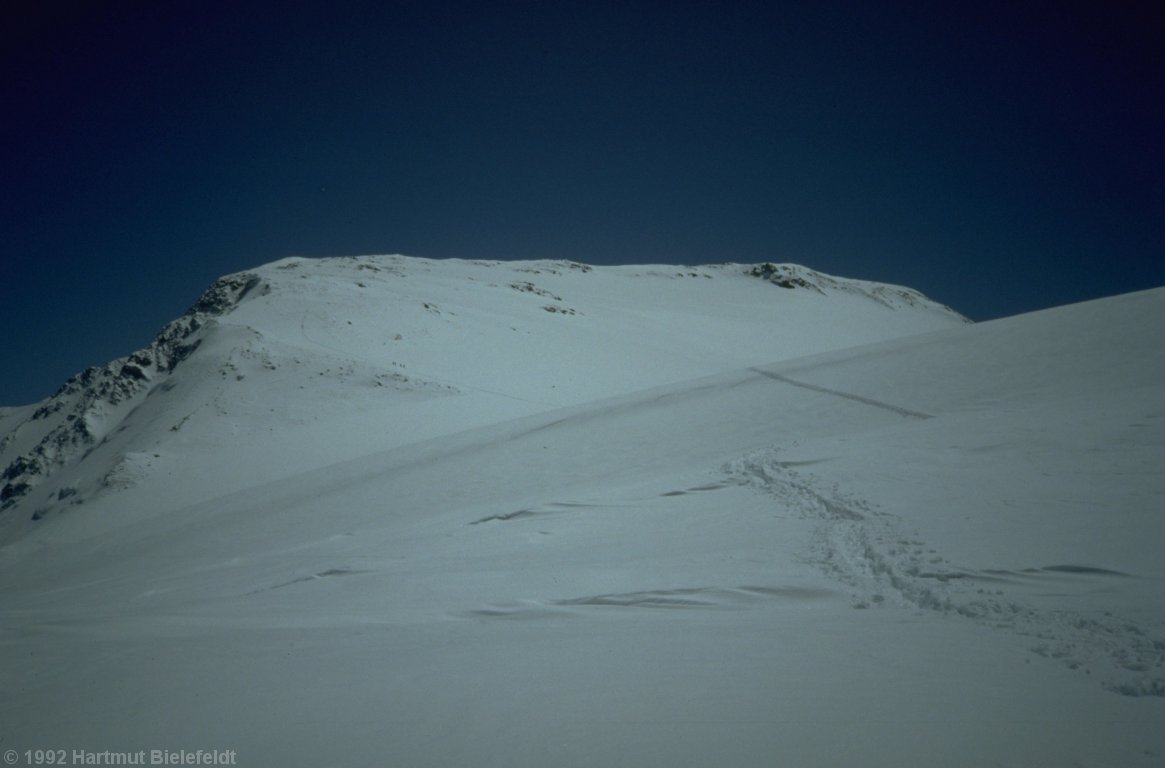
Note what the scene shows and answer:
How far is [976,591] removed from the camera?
390cm

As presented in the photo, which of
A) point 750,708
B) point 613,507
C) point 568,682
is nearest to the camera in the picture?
point 750,708

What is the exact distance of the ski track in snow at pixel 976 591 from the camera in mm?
2849

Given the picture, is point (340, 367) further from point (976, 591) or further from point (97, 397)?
point (976, 591)

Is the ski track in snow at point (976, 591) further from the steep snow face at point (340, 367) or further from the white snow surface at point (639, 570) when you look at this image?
the steep snow face at point (340, 367)

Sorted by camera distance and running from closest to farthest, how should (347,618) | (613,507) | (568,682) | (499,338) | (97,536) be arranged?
(568,682) → (347,618) → (613,507) → (97,536) → (499,338)

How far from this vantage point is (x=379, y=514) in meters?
9.85

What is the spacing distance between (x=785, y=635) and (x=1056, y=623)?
61.6 inches

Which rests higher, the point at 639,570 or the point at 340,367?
the point at 340,367

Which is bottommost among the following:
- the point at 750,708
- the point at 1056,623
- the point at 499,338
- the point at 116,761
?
the point at 116,761

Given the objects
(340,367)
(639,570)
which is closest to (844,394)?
(639,570)

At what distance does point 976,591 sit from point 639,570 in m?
2.62

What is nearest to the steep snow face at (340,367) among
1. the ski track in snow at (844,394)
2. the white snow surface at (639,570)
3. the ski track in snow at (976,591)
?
the white snow surface at (639,570)

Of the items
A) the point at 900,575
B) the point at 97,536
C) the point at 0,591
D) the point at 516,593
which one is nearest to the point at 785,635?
the point at 900,575

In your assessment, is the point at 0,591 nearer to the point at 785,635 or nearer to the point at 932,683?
the point at 785,635
